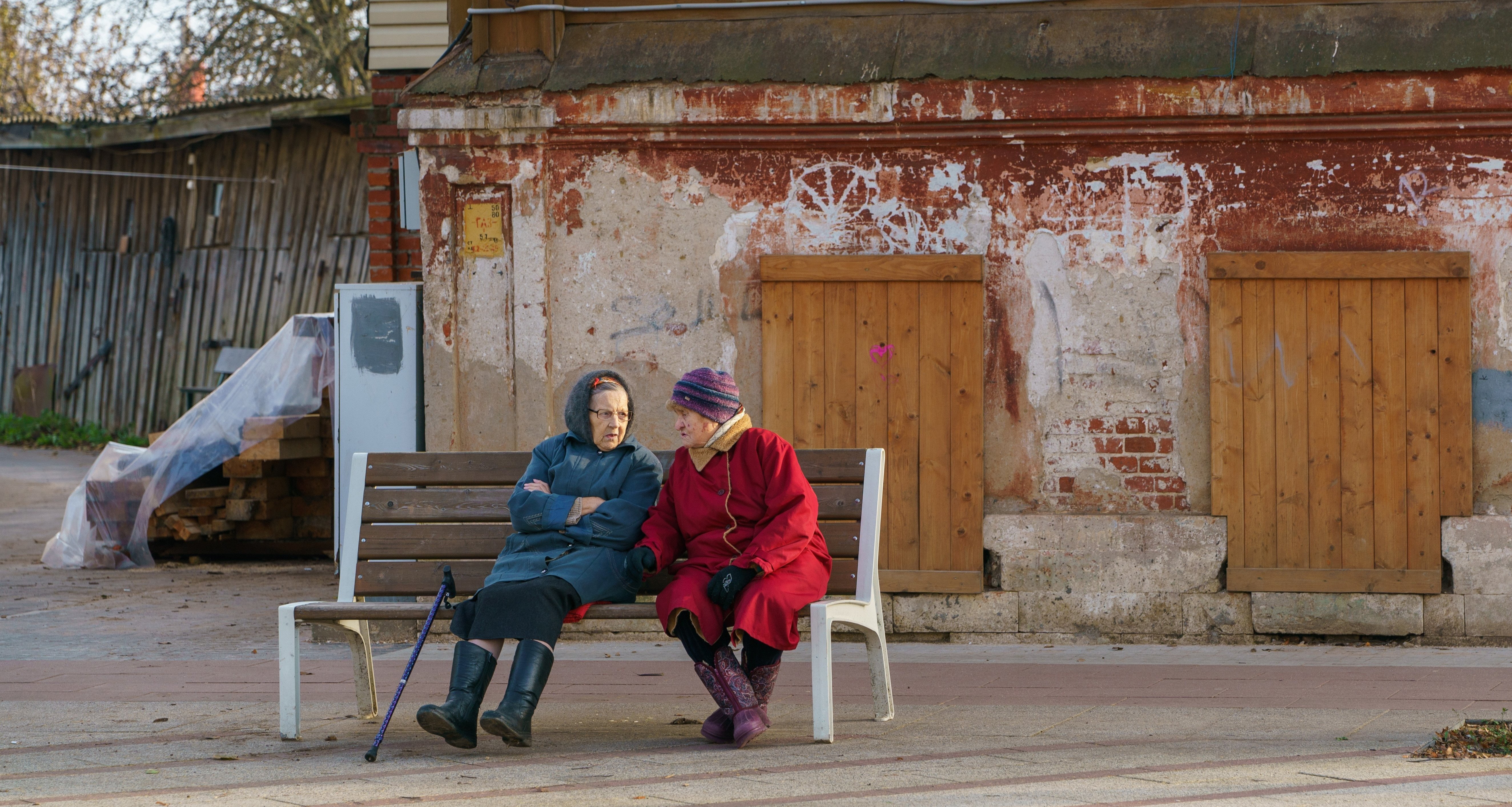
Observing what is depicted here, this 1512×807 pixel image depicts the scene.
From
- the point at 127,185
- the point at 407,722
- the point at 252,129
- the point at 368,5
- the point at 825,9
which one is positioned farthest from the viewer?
the point at 127,185

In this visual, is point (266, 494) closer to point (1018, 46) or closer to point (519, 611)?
point (1018, 46)

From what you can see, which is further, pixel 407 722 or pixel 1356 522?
pixel 1356 522

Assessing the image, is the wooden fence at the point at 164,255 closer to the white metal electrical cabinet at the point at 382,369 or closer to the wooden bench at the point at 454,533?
the white metal electrical cabinet at the point at 382,369

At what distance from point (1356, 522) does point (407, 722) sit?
4.35 m

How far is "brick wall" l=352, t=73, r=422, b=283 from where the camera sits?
36.0 ft

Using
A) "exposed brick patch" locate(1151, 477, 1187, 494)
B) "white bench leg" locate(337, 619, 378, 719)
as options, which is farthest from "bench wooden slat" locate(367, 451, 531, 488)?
"exposed brick patch" locate(1151, 477, 1187, 494)

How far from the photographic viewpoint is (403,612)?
5.22 metres

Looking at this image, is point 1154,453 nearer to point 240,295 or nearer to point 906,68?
point 906,68

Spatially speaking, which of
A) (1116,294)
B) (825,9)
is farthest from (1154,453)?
(825,9)

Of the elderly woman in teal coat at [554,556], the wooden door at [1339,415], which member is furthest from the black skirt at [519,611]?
the wooden door at [1339,415]

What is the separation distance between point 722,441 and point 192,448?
630 cm

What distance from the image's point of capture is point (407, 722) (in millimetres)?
5598

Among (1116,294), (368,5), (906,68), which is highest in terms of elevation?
(368,5)

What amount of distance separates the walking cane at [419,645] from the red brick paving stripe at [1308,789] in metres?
0.55
